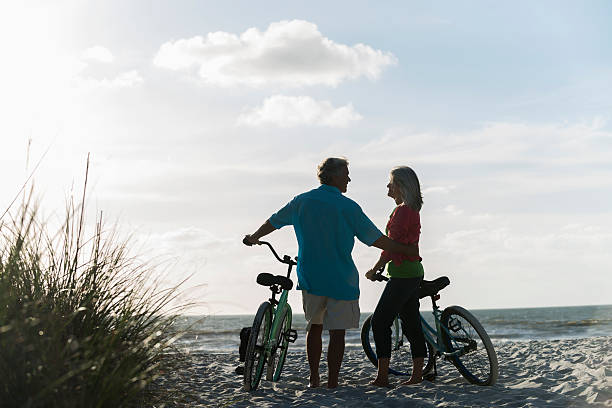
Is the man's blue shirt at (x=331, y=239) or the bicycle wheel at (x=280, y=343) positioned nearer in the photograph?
the man's blue shirt at (x=331, y=239)

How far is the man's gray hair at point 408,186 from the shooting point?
5770mm

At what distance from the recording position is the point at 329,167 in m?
5.73

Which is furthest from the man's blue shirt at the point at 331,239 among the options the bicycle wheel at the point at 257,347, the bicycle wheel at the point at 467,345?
the bicycle wheel at the point at 467,345

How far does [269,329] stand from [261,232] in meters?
0.92

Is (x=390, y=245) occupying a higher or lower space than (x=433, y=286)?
higher

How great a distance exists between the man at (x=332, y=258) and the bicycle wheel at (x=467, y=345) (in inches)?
36.3

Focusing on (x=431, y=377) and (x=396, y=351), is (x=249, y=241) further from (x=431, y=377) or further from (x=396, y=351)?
(x=431, y=377)

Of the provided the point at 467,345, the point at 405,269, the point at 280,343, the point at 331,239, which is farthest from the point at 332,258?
the point at 467,345

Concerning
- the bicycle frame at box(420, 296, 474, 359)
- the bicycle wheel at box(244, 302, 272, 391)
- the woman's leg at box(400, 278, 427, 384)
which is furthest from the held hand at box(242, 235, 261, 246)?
the bicycle frame at box(420, 296, 474, 359)

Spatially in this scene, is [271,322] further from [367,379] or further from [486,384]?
[486,384]

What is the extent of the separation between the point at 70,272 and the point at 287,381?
3154 millimetres

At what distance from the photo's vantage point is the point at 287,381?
658cm

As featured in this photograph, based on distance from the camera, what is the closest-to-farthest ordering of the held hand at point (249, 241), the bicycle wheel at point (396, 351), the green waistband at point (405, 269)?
1. the green waistband at point (405, 269)
2. the held hand at point (249, 241)
3. the bicycle wheel at point (396, 351)

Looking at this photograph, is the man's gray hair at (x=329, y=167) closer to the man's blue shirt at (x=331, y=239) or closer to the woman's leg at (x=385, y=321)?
the man's blue shirt at (x=331, y=239)
